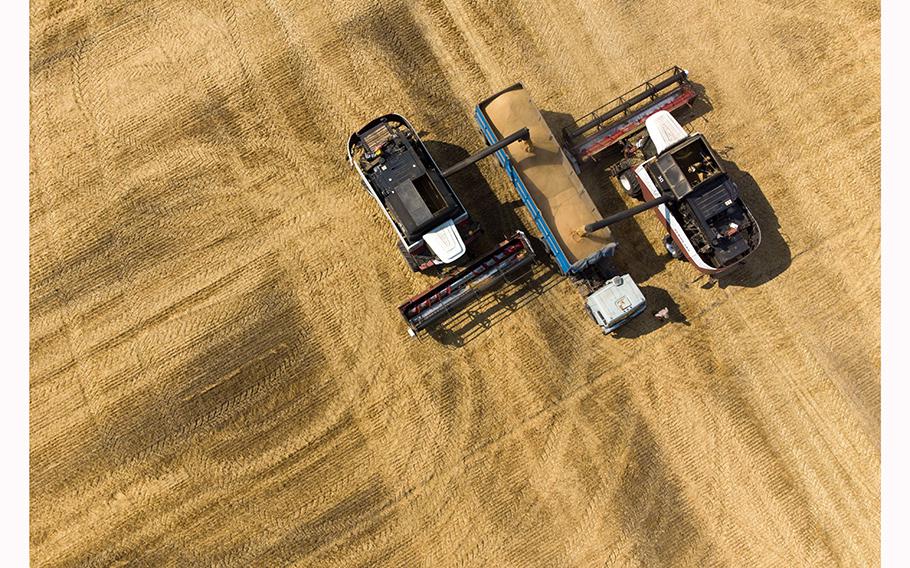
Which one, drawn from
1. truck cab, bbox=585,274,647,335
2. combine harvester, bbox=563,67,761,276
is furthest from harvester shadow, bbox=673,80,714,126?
truck cab, bbox=585,274,647,335

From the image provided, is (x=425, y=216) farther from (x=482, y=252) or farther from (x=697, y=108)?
(x=697, y=108)

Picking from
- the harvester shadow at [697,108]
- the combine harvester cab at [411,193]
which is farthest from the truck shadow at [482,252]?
the harvester shadow at [697,108]

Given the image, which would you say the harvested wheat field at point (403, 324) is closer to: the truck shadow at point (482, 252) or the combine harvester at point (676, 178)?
the truck shadow at point (482, 252)

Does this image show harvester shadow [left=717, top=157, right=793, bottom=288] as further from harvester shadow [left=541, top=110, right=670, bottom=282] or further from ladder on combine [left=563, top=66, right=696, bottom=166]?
ladder on combine [left=563, top=66, right=696, bottom=166]

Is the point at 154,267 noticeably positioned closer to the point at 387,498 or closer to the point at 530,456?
the point at 387,498
